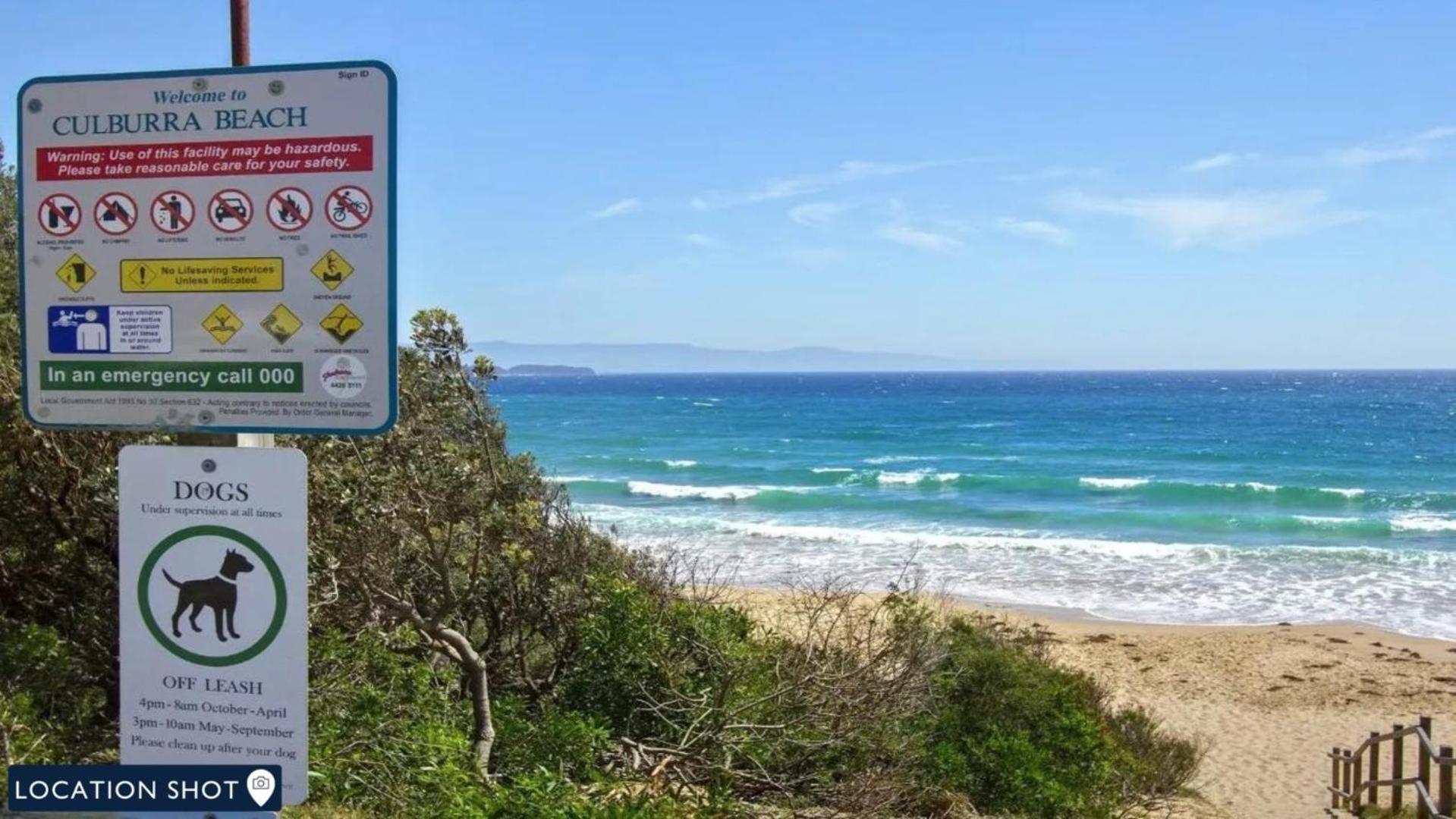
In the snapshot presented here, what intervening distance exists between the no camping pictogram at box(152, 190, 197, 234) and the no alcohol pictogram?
381mm

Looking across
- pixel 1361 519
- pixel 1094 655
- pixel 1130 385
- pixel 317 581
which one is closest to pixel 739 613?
pixel 317 581

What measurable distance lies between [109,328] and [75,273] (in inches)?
6.5

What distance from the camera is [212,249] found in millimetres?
2654

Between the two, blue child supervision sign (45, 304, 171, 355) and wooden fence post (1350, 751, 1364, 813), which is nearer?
blue child supervision sign (45, 304, 171, 355)

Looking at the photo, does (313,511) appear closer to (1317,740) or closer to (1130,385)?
(1317,740)

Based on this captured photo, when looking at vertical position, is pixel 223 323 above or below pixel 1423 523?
above

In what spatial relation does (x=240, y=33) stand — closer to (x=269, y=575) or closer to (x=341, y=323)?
(x=341, y=323)

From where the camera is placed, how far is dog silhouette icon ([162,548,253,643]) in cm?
263

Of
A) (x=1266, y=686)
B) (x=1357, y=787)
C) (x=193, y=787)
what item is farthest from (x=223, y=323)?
(x=1266, y=686)

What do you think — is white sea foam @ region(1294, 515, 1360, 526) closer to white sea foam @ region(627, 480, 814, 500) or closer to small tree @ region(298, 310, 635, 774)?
white sea foam @ region(627, 480, 814, 500)

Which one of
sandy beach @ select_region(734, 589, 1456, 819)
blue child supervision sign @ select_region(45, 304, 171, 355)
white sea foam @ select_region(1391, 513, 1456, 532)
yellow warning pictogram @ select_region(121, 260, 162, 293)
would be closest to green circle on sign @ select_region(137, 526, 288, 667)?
blue child supervision sign @ select_region(45, 304, 171, 355)

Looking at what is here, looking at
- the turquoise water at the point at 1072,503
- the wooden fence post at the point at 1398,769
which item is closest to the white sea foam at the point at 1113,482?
the turquoise water at the point at 1072,503

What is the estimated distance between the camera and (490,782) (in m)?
4.47

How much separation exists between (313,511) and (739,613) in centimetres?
330
